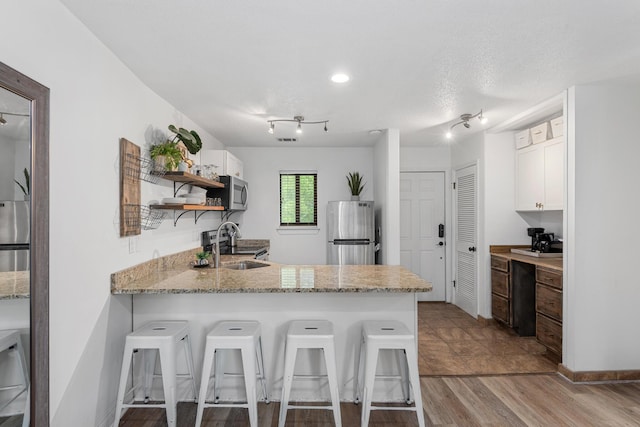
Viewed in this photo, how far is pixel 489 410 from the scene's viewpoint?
247 centimetres

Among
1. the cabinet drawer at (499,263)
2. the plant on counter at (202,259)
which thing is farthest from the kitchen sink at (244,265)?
the cabinet drawer at (499,263)

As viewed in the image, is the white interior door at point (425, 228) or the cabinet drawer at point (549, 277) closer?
the cabinet drawer at point (549, 277)

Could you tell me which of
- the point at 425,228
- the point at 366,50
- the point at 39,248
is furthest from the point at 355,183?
the point at 39,248

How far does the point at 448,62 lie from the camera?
2398 mm

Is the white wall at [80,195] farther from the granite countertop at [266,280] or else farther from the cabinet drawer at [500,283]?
the cabinet drawer at [500,283]

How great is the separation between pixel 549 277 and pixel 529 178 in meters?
1.21

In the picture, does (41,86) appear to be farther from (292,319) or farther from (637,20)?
(637,20)

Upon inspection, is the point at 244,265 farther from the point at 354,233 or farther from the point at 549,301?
the point at 549,301

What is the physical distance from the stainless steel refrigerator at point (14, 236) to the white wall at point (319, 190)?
3.83 m

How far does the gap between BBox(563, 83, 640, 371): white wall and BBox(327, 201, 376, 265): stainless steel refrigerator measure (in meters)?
2.13

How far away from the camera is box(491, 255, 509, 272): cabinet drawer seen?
4020 mm


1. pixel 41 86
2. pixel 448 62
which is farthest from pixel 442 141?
pixel 41 86

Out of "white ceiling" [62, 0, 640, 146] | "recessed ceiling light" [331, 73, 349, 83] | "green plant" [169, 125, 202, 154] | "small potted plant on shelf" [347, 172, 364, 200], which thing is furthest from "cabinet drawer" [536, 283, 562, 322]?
"green plant" [169, 125, 202, 154]

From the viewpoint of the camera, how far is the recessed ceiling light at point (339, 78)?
8.50 ft
